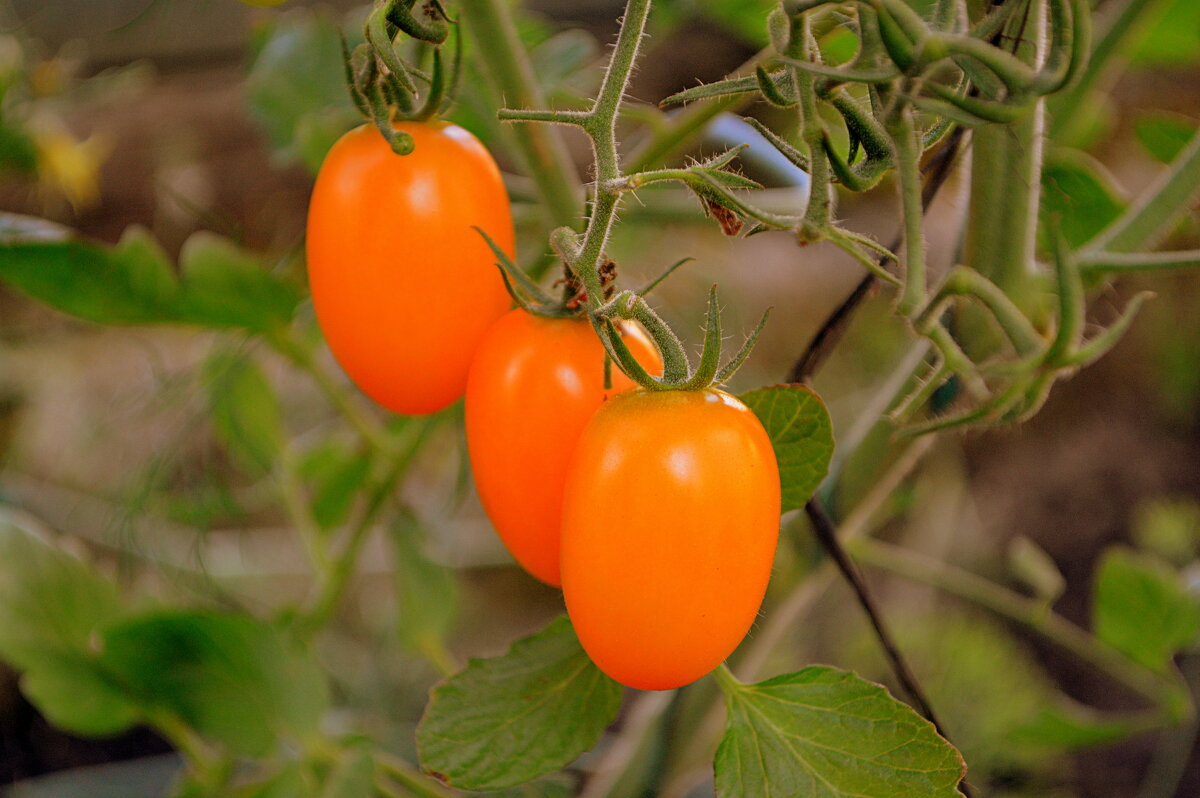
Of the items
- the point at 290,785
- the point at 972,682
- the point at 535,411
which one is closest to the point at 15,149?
the point at 290,785

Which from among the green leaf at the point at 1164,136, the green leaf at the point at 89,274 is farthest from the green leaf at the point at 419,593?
the green leaf at the point at 1164,136

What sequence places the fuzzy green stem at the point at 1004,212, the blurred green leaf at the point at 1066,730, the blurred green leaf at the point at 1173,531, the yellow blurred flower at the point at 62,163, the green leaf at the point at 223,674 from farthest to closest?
the blurred green leaf at the point at 1173,531 → the yellow blurred flower at the point at 62,163 → the blurred green leaf at the point at 1066,730 → the green leaf at the point at 223,674 → the fuzzy green stem at the point at 1004,212

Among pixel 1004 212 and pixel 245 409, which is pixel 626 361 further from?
pixel 245 409

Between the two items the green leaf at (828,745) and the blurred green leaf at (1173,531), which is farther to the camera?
the blurred green leaf at (1173,531)

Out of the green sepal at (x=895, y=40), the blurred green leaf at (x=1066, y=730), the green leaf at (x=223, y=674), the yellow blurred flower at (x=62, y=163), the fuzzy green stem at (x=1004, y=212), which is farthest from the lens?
the yellow blurred flower at (x=62, y=163)

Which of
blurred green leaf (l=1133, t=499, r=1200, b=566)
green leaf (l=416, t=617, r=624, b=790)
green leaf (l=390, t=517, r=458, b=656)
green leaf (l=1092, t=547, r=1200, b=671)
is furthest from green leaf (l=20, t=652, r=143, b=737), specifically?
blurred green leaf (l=1133, t=499, r=1200, b=566)

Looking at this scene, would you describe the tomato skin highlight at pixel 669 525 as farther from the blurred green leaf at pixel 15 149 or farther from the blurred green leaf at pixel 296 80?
the blurred green leaf at pixel 15 149

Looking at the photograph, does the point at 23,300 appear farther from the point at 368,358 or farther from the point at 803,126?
the point at 803,126

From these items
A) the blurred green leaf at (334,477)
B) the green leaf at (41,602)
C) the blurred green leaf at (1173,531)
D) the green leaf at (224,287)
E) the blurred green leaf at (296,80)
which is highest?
the blurred green leaf at (296,80)
